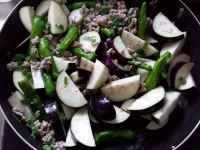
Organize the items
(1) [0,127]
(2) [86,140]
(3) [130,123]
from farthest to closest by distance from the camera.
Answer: (1) [0,127], (3) [130,123], (2) [86,140]


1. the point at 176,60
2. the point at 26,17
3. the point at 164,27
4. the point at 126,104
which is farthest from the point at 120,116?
the point at 26,17

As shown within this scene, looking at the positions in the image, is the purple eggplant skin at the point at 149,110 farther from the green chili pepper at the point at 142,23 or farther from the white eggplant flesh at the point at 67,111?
the green chili pepper at the point at 142,23

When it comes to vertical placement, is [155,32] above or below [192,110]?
above

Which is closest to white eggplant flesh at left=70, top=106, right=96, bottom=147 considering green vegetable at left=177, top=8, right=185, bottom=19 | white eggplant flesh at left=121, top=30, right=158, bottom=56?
white eggplant flesh at left=121, top=30, right=158, bottom=56

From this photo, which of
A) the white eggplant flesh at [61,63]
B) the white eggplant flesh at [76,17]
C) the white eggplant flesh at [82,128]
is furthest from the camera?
the white eggplant flesh at [76,17]

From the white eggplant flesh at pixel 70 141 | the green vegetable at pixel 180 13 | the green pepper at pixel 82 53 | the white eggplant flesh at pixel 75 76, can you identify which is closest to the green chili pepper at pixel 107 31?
the green pepper at pixel 82 53

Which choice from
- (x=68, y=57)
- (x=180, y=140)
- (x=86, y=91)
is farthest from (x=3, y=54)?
(x=180, y=140)

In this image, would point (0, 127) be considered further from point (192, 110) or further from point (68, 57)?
point (192, 110)
